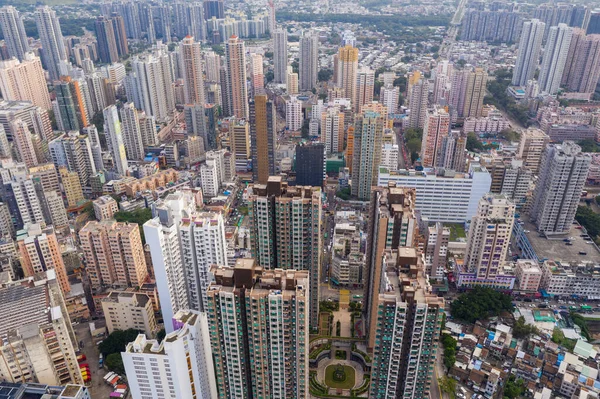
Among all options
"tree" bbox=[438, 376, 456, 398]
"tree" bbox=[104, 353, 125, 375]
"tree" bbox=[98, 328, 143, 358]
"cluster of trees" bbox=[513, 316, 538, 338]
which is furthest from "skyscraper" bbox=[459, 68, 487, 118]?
"tree" bbox=[104, 353, 125, 375]

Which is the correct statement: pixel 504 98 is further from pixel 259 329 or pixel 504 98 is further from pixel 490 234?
pixel 259 329

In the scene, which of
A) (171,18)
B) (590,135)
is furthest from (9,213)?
(171,18)

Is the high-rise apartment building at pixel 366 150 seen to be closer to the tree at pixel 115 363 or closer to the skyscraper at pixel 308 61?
the tree at pixel 115 363

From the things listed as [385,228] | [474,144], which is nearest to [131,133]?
[385,228]

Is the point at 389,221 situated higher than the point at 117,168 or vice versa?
the point at 389,221

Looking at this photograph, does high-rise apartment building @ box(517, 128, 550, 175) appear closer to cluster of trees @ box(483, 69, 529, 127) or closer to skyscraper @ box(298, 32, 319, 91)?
cluster of trees @ box(483, 69, 529, 127)

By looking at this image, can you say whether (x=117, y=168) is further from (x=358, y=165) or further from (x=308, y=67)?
(x=308, y=67)

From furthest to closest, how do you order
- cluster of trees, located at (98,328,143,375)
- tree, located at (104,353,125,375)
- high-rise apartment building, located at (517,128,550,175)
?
high-rise apartment building, located at (517,128,550,175), cluster of trees, located at (98,328,143,375), tree, located at (104,353,125,375)
